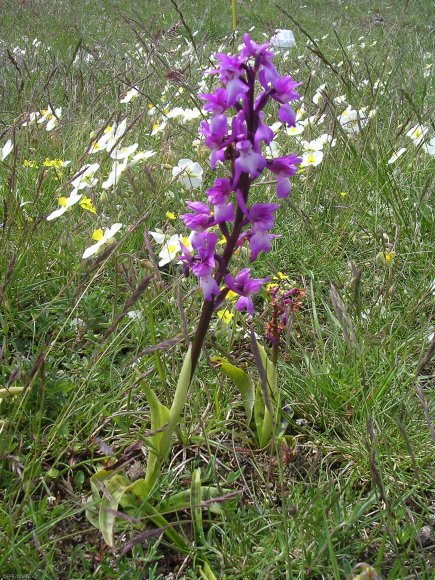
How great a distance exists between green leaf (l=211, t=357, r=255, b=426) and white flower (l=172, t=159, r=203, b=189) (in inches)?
35.3

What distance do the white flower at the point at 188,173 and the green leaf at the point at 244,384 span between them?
896 millimetres

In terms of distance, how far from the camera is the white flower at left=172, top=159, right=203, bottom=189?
2164 mm

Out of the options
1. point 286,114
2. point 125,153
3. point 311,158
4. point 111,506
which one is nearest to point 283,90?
point 286,114

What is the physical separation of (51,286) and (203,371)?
66 centimetres

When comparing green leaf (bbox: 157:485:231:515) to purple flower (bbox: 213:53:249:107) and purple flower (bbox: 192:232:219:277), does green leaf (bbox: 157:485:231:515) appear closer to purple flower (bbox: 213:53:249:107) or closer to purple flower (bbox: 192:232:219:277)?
purple flower (bbox: 192:232:219:277)

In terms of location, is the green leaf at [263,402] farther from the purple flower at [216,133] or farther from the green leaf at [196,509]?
the purple flower at [216,133]

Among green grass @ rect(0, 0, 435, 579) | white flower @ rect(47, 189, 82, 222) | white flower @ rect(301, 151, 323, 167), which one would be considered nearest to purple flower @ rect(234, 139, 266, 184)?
green grass @ rect(0, 0, 435, 579)

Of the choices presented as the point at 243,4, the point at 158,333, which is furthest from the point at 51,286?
the point at 243,4

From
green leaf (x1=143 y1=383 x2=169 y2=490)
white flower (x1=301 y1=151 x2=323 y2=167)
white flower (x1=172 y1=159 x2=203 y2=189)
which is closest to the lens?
green leaf (x1=143 y1=383 x2=169 y2=490)

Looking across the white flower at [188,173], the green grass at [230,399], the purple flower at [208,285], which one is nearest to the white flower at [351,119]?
the green grass at [230,399]

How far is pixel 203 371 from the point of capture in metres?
1.74

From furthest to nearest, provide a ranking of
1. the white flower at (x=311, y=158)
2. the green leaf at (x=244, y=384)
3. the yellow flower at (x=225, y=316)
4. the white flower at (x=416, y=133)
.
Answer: the white flower at (x=416, y=133), the white flower at (x=311, y=158), the yellow flower at (x=225, y=316), the green leaf at (x=244, y=384)

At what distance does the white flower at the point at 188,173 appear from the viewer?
2.16 metres

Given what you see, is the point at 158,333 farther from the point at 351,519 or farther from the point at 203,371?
the point at 351,519
